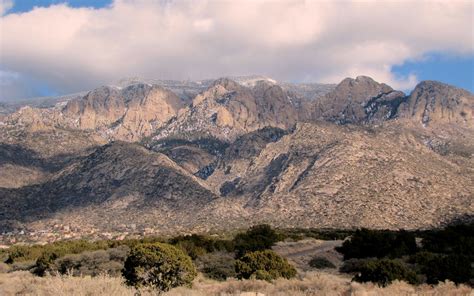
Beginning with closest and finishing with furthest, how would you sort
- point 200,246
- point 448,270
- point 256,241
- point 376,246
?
point 448,270
point 376,246
point 200,246
point 256,241

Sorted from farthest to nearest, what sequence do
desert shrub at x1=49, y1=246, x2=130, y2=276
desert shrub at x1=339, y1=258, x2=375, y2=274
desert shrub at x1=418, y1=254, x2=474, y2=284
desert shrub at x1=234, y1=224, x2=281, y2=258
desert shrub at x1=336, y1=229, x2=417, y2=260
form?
desert shrub at x1=234, y1=224, x2=281, y2=258 < desert shrub at x1=336, y1=229, x2=417, y2=260 < desert shrub at x1=339, y1=258, x2=375, y2=274 < desert shrub at x1=49, y1=246, x2=130, y2=276 < desert shrub at x1=418, y1=254, x2=474, y2=284

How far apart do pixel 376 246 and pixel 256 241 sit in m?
11.2

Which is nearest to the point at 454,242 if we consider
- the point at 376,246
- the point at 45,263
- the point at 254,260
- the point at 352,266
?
the point at 376,246

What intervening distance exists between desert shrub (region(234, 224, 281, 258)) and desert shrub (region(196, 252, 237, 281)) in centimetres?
446

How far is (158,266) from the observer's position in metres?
27.2

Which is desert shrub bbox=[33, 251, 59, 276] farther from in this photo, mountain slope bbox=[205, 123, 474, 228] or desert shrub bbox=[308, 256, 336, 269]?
mountain slope bbox=[205, 123, 474, 228]

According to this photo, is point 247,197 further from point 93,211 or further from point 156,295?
A: point 156,295

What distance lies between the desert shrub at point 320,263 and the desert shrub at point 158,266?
13.7 m

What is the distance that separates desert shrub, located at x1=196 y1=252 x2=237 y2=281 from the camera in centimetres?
3297

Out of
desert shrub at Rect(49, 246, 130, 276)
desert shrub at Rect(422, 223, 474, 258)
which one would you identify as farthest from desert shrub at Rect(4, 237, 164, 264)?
desert shrub at Rect(422, 223, 474, 258)

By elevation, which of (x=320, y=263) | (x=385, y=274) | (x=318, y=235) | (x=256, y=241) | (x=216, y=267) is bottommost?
(x=318, y=235)

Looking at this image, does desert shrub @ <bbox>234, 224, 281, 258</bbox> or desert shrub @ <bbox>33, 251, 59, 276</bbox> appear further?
desert shrub @ <bbox>234, 224, 281, 258</bbox>

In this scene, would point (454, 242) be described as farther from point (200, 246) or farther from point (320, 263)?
point (200, 246)

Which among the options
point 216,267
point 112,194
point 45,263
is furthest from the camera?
point 112,194
